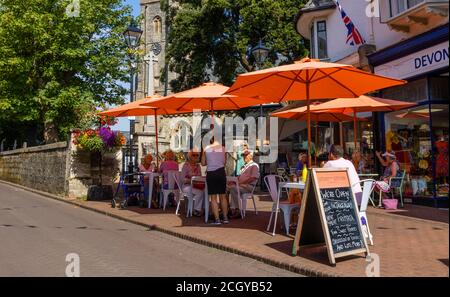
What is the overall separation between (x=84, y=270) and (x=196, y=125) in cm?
3233

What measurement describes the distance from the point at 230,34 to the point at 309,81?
19.7m

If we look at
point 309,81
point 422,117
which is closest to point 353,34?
point 422,117

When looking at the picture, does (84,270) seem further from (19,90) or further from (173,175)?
(19,90)

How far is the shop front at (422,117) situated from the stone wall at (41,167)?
1129 cm

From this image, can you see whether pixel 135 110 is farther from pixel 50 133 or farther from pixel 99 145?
pixel 50 133

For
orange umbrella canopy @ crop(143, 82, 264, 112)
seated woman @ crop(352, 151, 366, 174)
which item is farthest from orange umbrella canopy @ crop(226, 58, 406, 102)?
seated woman @ crop(352, 151, 366, 174)

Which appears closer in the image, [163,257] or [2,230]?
[163,257]

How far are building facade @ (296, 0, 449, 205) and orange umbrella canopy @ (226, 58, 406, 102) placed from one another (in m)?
3.05

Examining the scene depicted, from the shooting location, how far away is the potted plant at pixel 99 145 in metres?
14.5

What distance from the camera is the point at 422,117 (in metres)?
11.8

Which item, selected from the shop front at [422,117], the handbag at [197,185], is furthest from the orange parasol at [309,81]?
the shop front at [422,117]
